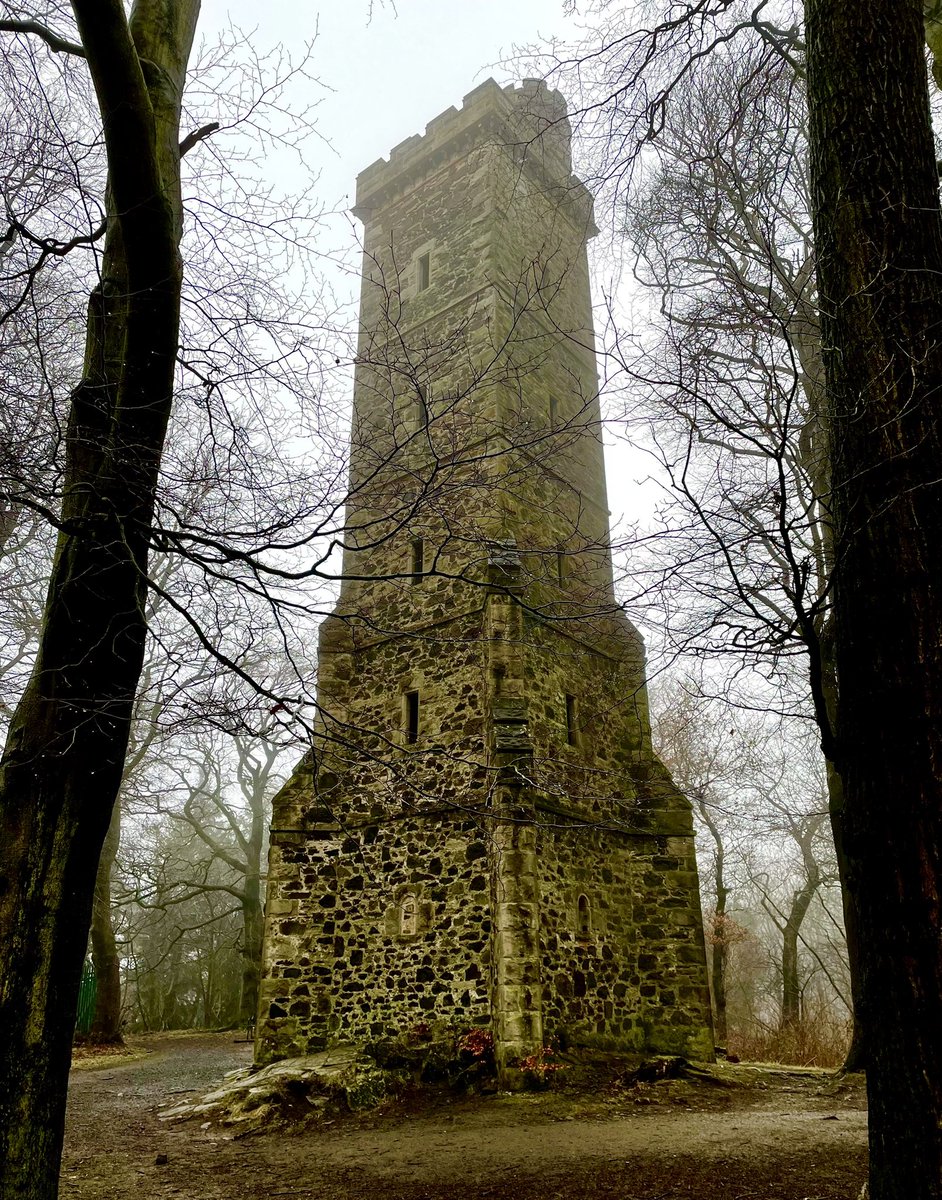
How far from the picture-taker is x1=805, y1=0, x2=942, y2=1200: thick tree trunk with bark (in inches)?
106

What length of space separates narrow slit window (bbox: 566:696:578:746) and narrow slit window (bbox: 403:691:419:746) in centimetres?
212

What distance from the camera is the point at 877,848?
2.88 m

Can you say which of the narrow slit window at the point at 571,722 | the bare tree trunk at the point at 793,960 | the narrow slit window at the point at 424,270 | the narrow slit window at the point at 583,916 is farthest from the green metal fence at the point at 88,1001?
the narrow slit window at the point at 424,270

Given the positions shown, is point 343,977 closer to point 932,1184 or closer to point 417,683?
point 417,683

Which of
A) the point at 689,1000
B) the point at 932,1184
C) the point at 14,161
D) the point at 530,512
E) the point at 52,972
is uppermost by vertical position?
the point at 530,512

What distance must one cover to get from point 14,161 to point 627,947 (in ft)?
35.4

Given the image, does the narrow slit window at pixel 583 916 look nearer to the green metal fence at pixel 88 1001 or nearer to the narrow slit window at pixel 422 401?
the narrow slit window at pixel 422 401

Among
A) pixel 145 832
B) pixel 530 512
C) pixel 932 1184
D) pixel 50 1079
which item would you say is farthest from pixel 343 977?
pixel 145 832

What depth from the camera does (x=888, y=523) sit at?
3158 mm

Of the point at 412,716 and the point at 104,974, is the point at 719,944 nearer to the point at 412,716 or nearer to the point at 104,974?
the point at 412,716

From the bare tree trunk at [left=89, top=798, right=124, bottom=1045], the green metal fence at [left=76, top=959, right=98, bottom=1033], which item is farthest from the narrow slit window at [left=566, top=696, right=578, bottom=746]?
the green metal fence at [left=76, top=959, right=98, bottom=1033]

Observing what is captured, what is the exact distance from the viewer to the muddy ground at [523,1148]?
557cm

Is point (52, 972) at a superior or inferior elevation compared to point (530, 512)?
inferior

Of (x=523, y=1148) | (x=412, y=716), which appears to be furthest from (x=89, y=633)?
(x=412, y=716)
